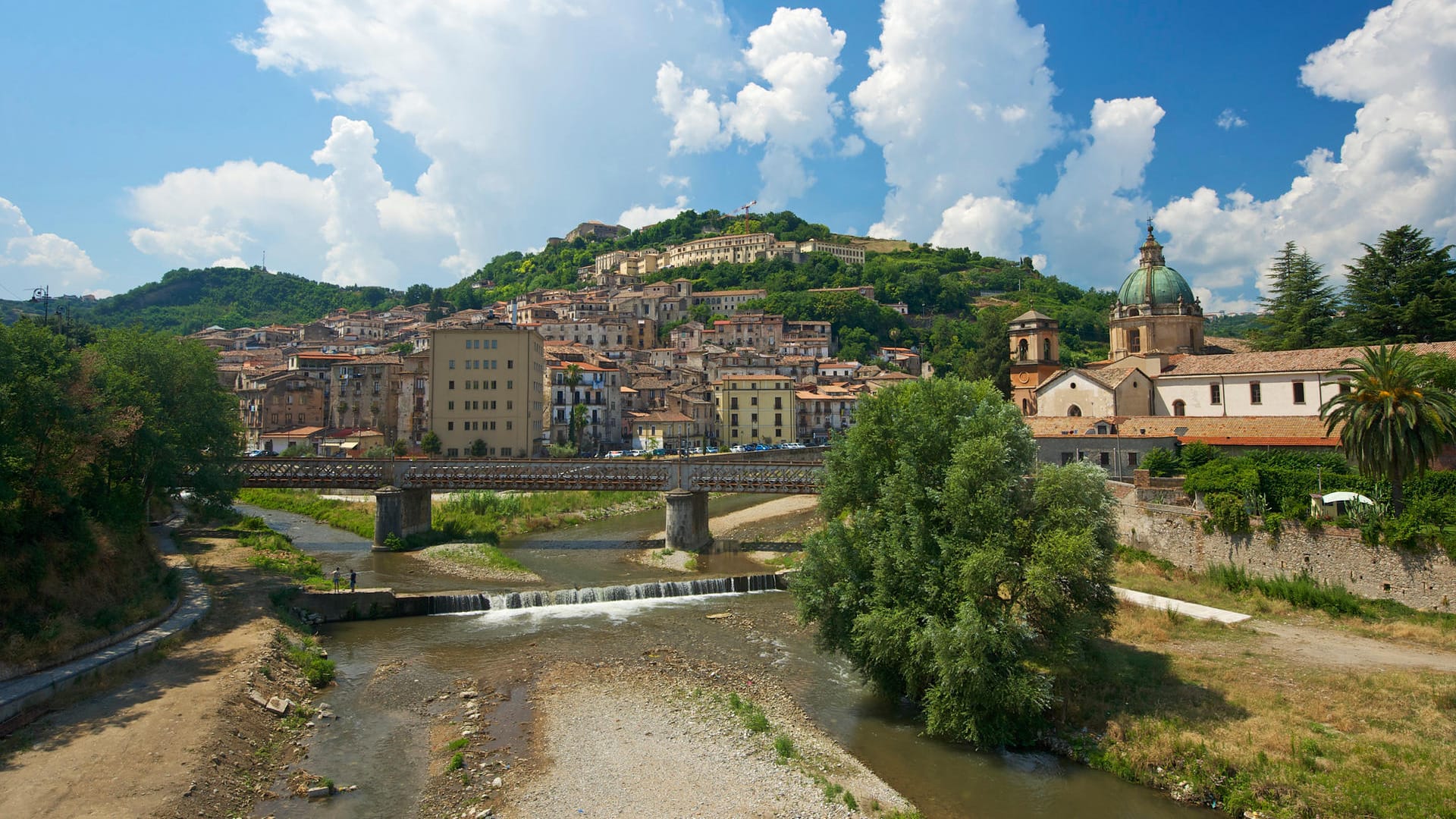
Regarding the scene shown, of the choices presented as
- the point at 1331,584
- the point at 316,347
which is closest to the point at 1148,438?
the point at 1331,584

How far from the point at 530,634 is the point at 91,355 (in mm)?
18706

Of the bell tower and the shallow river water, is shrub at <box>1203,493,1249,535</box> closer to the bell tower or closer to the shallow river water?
the shallow river water

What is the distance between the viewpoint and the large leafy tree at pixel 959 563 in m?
16.2

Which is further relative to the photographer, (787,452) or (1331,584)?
(787,452)

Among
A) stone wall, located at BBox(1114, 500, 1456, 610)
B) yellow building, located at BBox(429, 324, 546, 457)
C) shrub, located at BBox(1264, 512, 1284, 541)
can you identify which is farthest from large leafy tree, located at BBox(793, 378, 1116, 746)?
yellow building, located at BBox(429, 324, 546, 457)

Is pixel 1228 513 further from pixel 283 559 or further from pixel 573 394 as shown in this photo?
pixel 573 394

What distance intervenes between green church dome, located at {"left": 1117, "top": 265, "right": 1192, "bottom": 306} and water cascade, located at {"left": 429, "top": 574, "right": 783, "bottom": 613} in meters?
40.6

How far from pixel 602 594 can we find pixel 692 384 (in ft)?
205

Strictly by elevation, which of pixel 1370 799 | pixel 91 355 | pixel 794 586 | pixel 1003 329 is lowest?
pixel 1370 799

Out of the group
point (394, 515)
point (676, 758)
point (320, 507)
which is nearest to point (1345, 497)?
point (676, 758)

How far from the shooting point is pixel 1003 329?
6419cm

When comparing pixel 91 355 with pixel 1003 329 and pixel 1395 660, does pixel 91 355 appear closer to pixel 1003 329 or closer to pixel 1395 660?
pixel 1395 660

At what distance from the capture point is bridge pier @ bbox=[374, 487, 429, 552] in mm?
39750

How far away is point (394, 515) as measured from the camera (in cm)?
3997
